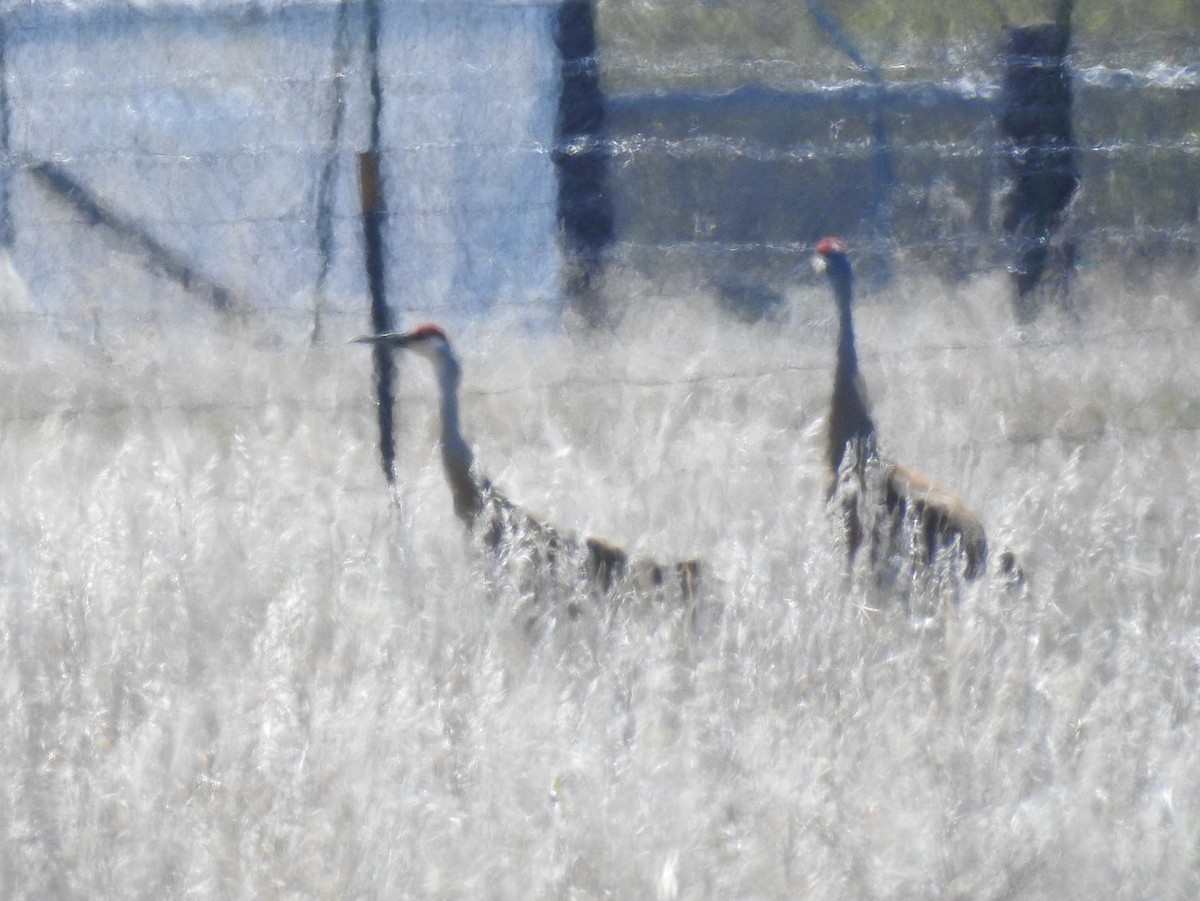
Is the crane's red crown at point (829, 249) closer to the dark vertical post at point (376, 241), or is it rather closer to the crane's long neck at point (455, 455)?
the crane's long neck at point (455, 455)

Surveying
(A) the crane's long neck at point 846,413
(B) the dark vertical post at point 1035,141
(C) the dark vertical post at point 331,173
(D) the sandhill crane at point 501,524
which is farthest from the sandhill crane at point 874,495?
(C) the dark vertical post at point 331,173

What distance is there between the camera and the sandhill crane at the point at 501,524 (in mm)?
2758

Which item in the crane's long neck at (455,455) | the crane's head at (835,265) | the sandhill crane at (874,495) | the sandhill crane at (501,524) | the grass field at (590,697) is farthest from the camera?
the crane's head at (835,265)


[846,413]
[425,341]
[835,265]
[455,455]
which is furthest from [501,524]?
[835,265]

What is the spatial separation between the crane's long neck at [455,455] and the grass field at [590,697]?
57 millimetres

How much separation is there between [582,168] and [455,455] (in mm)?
1289

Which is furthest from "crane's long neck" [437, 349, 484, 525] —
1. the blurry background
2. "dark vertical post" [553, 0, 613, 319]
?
"dark vertical post" [553, 0, 613, 319]

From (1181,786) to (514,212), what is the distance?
286cm

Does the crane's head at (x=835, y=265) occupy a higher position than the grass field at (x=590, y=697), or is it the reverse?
the crane's head at (x=835, y=265)

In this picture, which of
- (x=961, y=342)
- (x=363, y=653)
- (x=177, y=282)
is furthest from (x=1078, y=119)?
(x=363, y=653)

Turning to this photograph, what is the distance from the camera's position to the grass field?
1.88m

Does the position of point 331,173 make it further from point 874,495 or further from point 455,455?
point 874,495

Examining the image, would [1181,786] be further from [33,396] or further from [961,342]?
[33,396]

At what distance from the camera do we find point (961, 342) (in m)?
4.55
